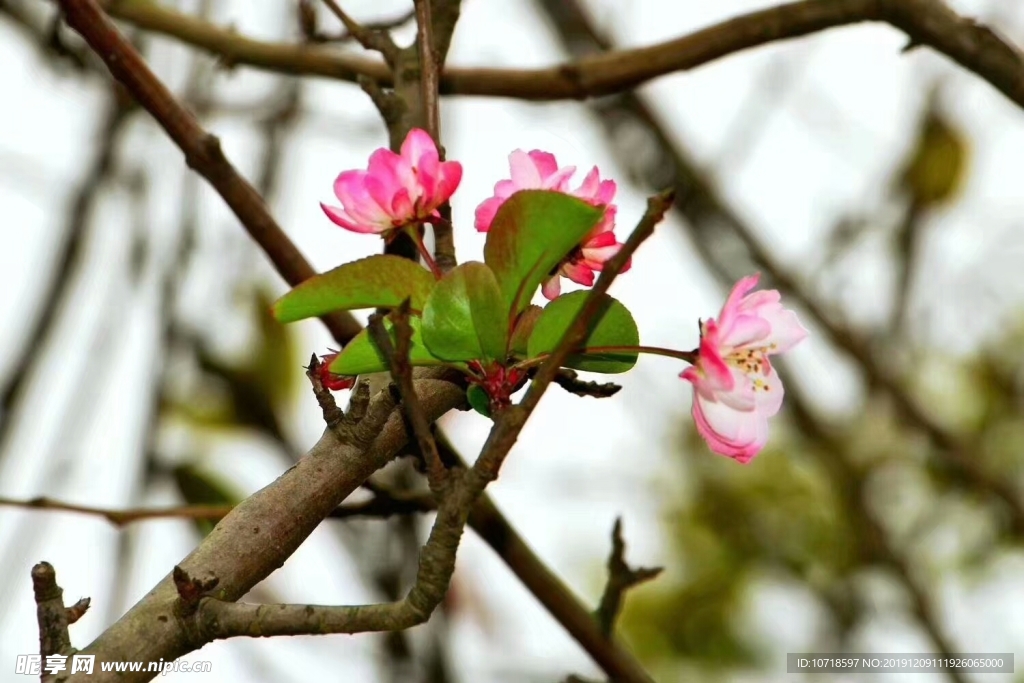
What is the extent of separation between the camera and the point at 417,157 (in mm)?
1119

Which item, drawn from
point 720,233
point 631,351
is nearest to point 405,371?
point 631,351

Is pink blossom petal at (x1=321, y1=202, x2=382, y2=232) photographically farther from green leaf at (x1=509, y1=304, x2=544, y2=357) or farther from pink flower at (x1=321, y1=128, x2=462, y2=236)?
green leaf at (x1=509, y1=304, x2=544, y2=357)

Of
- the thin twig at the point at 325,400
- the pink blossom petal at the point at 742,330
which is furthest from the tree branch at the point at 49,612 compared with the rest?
the pink blossom petal at the point at 742,330

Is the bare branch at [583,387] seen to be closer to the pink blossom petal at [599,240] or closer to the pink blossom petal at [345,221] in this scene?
the pink blossom petal at [599,240]

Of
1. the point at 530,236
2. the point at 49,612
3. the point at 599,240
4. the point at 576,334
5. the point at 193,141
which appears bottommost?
the point at 49,612

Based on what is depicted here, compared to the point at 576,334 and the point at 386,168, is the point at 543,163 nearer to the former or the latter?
the point at 386,168

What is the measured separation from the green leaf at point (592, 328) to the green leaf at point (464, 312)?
0.03m

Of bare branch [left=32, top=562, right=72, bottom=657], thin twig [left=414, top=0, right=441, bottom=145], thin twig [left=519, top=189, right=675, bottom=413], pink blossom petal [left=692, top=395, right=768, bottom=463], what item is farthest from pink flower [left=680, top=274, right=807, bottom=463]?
bare branch [left=32, top=562, right=72, bottom=657]

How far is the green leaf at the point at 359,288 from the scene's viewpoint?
0.98m

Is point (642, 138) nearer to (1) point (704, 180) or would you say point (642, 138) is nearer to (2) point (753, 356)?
(1) point (704, 180)

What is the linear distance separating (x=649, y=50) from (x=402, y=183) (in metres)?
0.83

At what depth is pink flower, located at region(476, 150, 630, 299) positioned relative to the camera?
1.15 meters

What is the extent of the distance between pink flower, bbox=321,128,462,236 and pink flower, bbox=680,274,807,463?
0.27 meters

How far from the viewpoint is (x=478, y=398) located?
1086 millimetres
